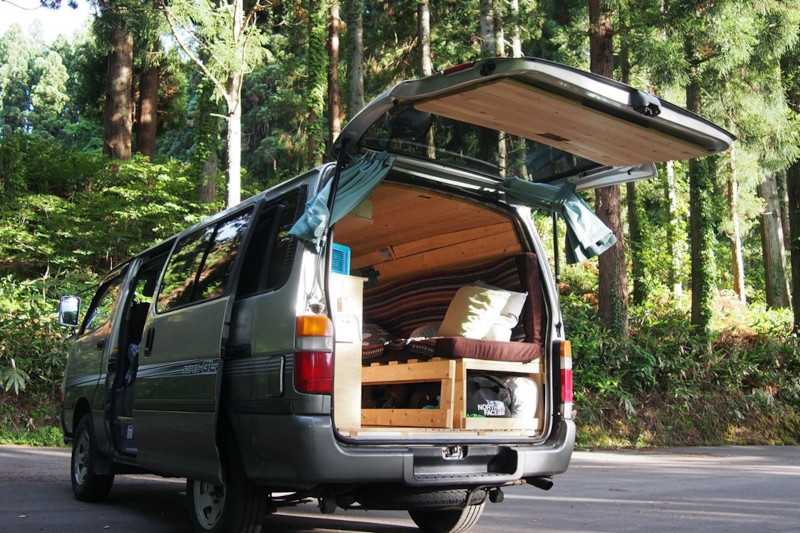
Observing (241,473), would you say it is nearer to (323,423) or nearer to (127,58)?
(323,423)

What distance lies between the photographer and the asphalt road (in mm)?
5902

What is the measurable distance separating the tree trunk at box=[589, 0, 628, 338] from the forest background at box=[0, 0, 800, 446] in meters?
0.04

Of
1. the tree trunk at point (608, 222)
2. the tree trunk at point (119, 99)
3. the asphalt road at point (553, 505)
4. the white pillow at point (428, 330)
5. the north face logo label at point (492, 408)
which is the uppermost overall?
the tree trunk at point (119, 99)

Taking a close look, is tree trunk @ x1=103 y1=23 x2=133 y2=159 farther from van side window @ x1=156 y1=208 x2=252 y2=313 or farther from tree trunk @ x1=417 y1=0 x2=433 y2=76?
van side window @ x1=156 y1=208 x2=252 y2=313

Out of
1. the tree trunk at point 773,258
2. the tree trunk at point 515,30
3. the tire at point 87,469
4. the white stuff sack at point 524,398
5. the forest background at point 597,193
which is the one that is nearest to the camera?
the white stuff sack at point 524,398

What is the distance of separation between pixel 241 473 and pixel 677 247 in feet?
73.3

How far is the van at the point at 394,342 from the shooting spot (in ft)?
13.9

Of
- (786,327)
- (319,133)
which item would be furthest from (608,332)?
(319,133)

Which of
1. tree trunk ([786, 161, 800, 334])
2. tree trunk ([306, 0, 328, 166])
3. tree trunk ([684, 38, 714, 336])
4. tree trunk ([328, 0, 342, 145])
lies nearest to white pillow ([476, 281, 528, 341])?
tree trunk ([786, 161, 800, 334])

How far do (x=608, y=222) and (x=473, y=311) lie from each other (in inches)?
376

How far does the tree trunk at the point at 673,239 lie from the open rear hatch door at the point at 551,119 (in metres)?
18.5

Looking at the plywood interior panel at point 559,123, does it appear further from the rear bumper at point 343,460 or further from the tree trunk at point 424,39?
the tree trunk at point 424,39

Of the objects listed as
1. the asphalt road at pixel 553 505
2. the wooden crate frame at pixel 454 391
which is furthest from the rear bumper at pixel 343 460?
the asphalt road at pixel 553 505

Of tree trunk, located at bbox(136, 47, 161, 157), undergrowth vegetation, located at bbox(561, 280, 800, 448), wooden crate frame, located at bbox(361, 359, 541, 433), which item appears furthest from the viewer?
tree trunk, located at bbox(136, 47, 161, 157)
